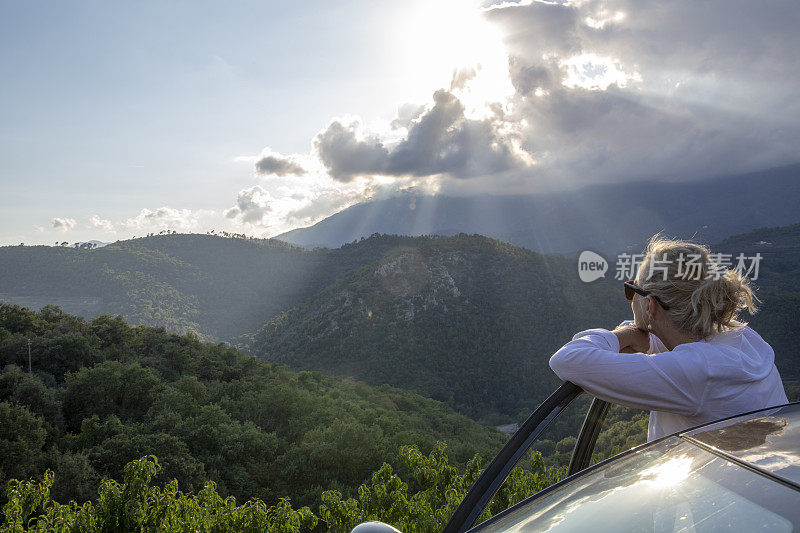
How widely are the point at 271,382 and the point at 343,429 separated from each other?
5553mm

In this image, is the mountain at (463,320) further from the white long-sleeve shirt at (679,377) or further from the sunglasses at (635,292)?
the white long-sleeve shirt at (679,377)

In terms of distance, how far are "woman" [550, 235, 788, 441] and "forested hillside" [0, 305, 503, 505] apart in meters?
9.47

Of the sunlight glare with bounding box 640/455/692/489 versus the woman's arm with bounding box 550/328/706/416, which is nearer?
the sunlight glare with bounding box 640/455/692/489

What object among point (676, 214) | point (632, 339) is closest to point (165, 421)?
point (632, 339)

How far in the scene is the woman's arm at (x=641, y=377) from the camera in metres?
1.21

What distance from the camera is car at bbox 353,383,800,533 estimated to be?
0.82m

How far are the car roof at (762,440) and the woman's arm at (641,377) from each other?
112 mm

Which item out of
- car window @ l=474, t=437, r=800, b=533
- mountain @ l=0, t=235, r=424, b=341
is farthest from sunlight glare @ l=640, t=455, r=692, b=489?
mountain @ l=0, t=235, r=424, b=341

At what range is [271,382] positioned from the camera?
17.7 metres

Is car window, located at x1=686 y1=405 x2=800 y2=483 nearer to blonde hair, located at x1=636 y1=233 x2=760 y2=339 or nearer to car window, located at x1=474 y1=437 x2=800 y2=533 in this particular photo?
car window, located at x1=474 y1=437 x2=800 y2=533

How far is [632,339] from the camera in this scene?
4.97 ft

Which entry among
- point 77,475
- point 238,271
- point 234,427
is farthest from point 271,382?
point 238,271

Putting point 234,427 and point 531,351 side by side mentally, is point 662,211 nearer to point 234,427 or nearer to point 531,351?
point 531,351

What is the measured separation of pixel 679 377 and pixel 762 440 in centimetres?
23
